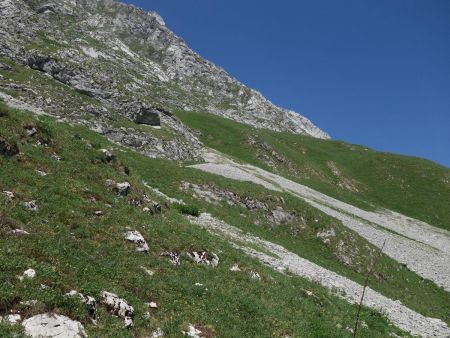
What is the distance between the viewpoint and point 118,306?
14.7 metres

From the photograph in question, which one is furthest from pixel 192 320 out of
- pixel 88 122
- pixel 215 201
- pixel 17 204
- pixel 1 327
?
pixel 88 122

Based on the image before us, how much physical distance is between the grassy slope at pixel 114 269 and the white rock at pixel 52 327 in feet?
1.11

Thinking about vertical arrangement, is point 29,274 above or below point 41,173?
below

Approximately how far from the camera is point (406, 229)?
76000 mm

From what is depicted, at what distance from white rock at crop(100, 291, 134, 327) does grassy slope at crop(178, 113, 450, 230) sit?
80.2 m

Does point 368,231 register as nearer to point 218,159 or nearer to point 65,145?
point 218,159

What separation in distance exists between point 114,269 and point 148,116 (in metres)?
68.6

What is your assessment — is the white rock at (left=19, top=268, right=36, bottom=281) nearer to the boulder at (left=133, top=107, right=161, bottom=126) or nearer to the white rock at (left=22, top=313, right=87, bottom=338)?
the white rock at (left=22, top=313, right=87, bottom=338)

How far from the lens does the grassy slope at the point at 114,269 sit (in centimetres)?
1426

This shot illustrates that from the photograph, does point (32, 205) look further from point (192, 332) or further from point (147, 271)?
point (192, 332)

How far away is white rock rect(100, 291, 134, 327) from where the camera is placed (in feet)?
47.6

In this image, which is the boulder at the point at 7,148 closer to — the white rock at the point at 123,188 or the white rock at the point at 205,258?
the white rock at the point at 123,188

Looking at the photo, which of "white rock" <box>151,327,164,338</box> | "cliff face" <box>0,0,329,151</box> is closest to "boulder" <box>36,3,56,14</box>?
"cliff face" <box>0,0,329,151</box>

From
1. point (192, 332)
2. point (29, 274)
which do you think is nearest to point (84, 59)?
point (29, 274)
